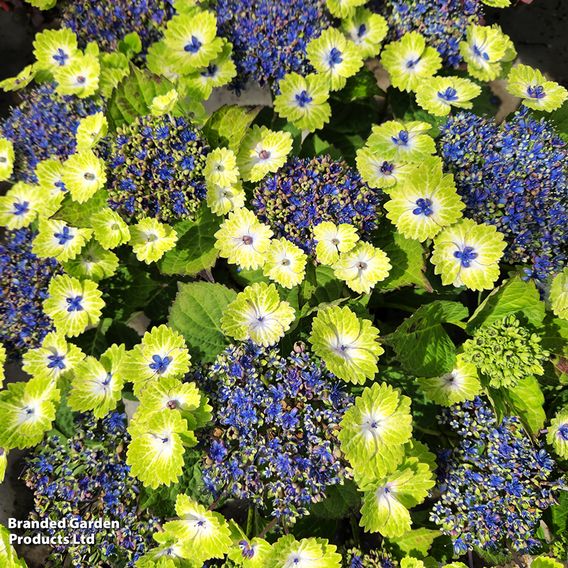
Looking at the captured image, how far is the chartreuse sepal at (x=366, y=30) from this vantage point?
234 cm

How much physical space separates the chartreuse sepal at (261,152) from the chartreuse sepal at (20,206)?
3.33ft

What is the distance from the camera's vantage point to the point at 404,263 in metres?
2.08

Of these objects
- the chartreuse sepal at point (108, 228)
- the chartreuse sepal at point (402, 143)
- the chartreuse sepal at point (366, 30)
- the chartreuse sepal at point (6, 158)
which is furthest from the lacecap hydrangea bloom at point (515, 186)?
the chartreuse sepal at point (6, 158)

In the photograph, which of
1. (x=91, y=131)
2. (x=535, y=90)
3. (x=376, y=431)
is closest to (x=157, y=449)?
A: (x=376, y=431)

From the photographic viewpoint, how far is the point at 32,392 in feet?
6.81

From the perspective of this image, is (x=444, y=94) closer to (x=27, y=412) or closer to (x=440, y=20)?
(x=440, y=20)

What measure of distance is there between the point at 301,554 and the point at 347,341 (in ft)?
2.62

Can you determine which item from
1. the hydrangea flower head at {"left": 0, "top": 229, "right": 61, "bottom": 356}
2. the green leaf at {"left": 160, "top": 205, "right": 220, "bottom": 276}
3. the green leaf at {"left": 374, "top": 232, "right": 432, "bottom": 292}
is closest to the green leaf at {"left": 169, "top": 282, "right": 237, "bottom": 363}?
the green leaf at {"left": 160, "top": 205, "right": 220, "bottom": 276}

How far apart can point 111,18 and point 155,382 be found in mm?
1830

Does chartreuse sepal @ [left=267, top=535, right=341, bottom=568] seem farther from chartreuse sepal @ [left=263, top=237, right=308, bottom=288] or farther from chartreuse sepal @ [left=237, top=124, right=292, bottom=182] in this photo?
chartreuse sepal @ [left=237, top=124, right=292, bottom=182]

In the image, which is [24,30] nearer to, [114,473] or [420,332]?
[114,473]

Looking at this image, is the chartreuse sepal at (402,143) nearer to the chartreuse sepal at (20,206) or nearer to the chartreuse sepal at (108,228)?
the chartreuse sepal at (108,228)

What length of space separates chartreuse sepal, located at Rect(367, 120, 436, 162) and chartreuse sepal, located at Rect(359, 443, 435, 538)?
3.93 feet

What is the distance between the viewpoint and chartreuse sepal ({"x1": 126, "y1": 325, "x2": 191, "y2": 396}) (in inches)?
72.2
